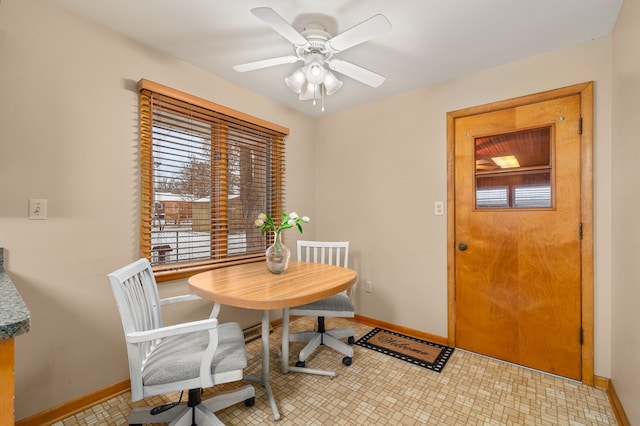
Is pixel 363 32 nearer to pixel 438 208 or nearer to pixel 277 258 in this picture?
pixel 277 258

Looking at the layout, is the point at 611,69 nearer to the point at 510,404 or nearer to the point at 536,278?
the point at 536,278

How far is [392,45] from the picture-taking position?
6.48ft

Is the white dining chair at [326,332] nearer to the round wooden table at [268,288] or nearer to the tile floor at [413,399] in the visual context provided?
the tile floor at [413,399]

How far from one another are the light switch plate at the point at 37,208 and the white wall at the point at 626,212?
3092 millimetres

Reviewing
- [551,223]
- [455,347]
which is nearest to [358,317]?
[455,347]

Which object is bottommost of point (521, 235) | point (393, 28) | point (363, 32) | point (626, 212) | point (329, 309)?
point (329, 309)

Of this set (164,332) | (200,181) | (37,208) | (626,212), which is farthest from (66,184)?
(626,212)

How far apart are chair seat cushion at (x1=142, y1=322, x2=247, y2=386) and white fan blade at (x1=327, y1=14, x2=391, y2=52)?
1698 mm

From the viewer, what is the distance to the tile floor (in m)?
1.64

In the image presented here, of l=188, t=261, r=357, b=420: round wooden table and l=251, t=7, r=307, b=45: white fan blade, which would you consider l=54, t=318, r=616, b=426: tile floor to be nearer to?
l=188, t=261, r=357, b=420: round wooden table

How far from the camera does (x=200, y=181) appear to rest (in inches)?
92.8

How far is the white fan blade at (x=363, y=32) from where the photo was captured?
128 centimetres

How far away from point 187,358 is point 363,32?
5.88 feet

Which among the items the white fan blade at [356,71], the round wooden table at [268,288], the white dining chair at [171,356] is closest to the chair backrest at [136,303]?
the white dining chair at [171,356]
